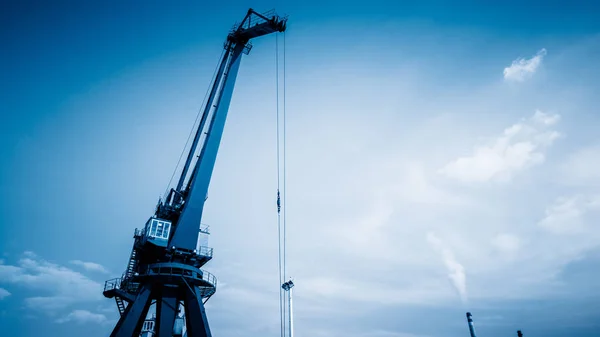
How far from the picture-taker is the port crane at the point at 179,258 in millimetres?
17938

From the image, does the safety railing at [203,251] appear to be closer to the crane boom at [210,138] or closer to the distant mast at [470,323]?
the crane boom at [210,138]

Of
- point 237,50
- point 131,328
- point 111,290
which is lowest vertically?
point 131,328

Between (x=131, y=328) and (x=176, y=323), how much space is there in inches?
113

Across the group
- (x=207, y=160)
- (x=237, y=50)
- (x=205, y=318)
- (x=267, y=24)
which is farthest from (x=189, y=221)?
(x=267, y=24)

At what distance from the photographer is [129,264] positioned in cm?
2305

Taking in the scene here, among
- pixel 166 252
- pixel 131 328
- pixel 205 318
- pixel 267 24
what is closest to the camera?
pixel 131 328

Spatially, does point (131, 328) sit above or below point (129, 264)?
below

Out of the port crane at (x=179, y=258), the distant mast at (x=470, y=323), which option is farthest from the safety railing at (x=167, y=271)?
the distant mast at (x=470, y=323)

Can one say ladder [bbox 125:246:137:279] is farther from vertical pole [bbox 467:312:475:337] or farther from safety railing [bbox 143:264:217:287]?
vertical pole [bbox 467:312:475:337]

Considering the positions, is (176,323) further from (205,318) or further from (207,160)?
(207,160)

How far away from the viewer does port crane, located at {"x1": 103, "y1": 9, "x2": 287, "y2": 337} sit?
1794cm

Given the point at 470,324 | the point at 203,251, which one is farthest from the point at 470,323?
the point at 203,251

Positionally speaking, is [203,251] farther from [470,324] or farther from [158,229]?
[470,324]

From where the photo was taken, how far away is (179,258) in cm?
1958
